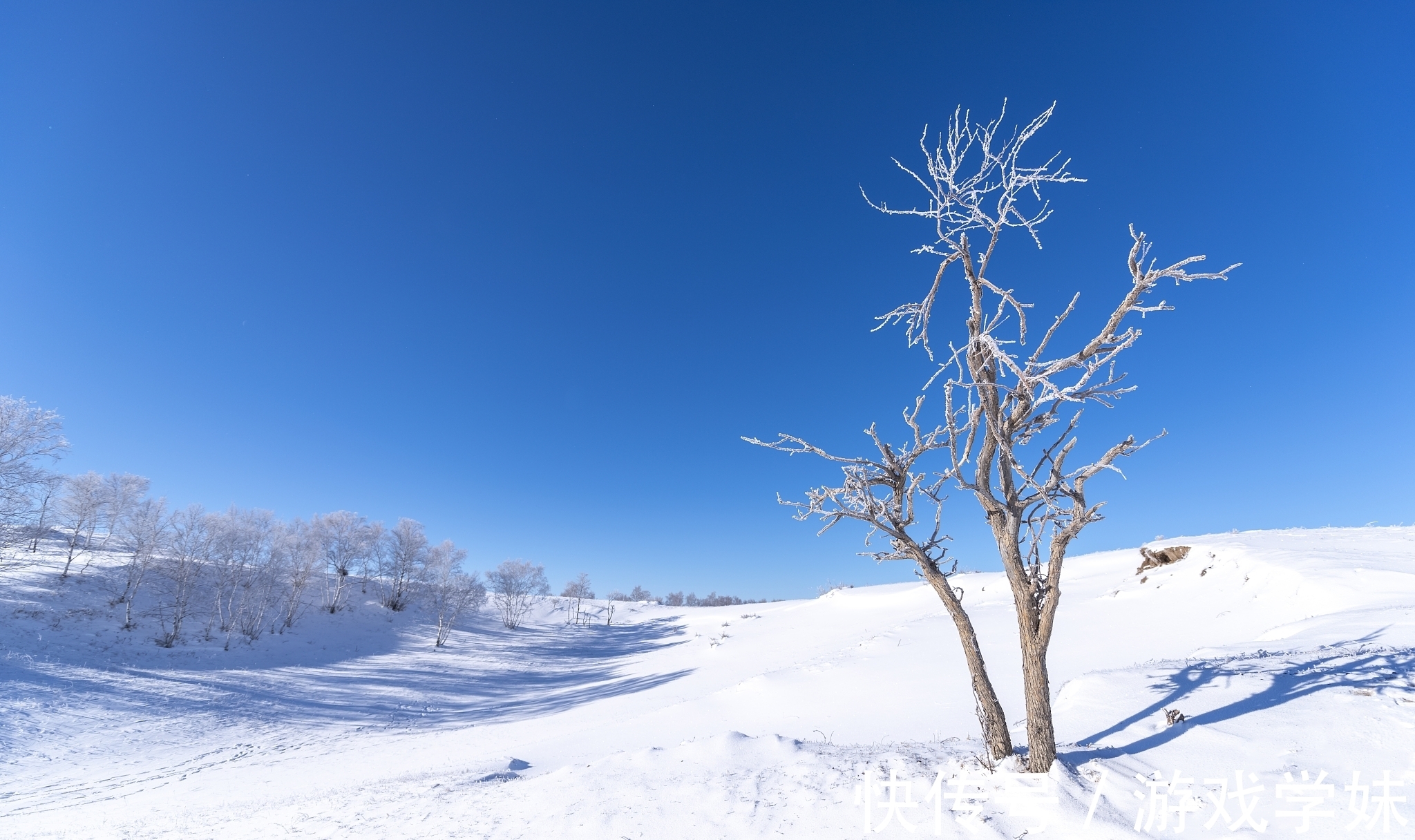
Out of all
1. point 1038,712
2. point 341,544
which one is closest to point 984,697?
point 1038,712

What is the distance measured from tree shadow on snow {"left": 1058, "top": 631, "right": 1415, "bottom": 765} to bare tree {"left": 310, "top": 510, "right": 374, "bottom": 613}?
192 ft

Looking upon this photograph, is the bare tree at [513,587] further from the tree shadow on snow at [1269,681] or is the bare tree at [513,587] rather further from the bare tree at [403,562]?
the tree shadow on snow at [1269,681]

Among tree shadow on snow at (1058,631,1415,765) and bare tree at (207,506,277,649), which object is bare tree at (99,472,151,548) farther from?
tree shadow on snow at (1058,631,1415,765)

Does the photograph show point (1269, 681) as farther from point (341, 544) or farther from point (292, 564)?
point (341, 544)

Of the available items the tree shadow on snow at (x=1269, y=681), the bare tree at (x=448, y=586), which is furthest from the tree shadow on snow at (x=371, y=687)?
the tree shadow on snow at (x=1269, y=681)

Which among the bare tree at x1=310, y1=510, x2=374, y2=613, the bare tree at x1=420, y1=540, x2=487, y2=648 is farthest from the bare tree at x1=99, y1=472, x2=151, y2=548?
the bare tree at x1=420, y1=540, x2=487, y2=648

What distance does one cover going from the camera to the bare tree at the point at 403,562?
181 ft

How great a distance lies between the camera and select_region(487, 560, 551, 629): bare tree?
61.8 metres

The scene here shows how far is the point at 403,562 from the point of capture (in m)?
55.3

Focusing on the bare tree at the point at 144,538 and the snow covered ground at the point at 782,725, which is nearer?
the snow covered ground at the point at 782,725

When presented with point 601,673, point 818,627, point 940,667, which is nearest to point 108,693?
point 601,673

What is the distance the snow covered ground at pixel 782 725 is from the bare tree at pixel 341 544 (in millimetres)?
18158

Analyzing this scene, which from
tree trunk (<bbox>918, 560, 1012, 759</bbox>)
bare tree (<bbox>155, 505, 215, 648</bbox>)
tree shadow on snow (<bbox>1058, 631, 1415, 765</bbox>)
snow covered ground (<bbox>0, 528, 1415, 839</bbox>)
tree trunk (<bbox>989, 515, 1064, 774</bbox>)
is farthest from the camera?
bare tree (<bbox>155, 505, 215, 648</bbox>)

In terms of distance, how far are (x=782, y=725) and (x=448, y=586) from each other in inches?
1882
